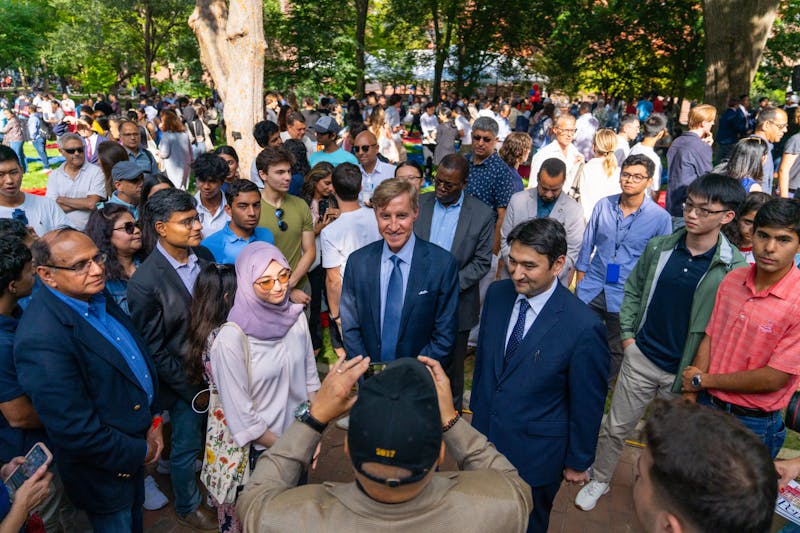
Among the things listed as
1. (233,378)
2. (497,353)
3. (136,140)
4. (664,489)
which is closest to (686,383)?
(497,353)

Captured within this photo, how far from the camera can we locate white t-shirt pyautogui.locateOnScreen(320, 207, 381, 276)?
4547 millimetres

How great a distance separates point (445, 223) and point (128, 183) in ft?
9.72

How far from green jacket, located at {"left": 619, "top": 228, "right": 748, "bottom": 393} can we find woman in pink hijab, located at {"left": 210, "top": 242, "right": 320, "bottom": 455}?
231cm

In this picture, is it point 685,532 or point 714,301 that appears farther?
point 714,301

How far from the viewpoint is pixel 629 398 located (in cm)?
380

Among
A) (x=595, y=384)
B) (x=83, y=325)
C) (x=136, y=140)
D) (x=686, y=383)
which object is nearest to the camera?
(x=83, y=325)

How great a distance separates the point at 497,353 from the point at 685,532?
1.57m

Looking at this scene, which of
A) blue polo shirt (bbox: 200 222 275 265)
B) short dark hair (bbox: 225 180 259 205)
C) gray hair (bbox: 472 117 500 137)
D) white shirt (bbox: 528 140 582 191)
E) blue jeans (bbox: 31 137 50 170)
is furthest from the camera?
blue jeans (bbox: 31 137 50 170)

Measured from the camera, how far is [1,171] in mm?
4480

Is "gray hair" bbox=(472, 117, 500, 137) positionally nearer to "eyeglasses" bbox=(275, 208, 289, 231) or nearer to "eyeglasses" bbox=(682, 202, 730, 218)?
"eyeglasses" bbox=(275, 208, 289, 231)

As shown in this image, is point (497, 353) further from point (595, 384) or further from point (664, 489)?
point (664, 489)

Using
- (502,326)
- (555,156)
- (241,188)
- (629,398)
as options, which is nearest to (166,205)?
(241,188)

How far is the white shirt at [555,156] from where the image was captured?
720 cm

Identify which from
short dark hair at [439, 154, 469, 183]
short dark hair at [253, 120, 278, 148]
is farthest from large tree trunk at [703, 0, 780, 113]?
short dark hair at [439, 154, 469, 183]
